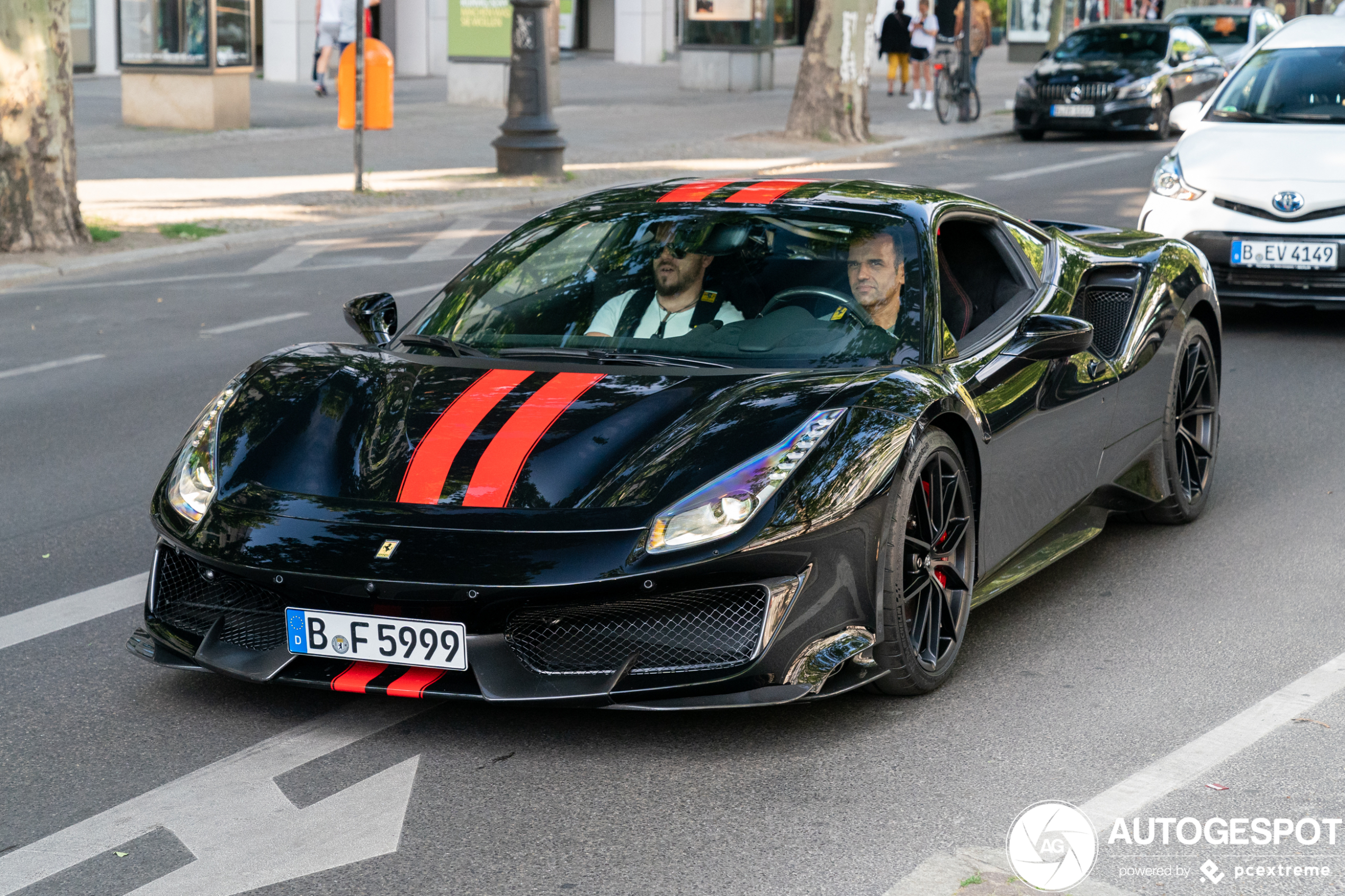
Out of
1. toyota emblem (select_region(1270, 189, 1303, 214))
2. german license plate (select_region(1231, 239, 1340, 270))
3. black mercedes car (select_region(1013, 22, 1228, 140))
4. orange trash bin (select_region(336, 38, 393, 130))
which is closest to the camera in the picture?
german license plate (select_region(1231, 239, 1340, 270))

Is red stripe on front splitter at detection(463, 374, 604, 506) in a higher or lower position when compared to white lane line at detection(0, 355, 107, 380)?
higher

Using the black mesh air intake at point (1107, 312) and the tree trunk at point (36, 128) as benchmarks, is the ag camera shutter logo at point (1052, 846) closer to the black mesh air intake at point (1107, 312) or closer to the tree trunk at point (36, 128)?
the black mesh air intake at point (1107, 312)

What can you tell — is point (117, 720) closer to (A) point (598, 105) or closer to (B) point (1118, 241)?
(B) point (1118, 241)

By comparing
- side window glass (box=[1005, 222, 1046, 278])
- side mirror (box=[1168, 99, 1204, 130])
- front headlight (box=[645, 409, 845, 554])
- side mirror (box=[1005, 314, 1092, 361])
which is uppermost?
side mirror (box=[1168, 99, 1204, 130])

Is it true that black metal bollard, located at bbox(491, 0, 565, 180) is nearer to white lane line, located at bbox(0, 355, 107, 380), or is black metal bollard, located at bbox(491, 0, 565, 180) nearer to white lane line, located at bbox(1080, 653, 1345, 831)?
white lane line, located at bbox(0, 355, 107, 380)

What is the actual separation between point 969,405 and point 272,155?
17.1 metres

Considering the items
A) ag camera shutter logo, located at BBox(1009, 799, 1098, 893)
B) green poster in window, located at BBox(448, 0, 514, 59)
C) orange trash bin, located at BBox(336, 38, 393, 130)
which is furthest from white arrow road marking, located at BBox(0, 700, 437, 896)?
green poster in window, located at BBox(448, 0, 514, 59)

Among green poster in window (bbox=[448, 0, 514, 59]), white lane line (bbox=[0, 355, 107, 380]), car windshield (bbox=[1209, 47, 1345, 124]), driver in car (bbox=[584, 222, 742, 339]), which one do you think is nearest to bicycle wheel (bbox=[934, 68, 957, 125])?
green poster in window (bbox=[448, 0, 514, 59])

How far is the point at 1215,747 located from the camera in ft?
14.0

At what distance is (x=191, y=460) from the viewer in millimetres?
4645

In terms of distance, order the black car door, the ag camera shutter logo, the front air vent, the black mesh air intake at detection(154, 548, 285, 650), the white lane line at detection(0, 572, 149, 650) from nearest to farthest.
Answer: the ag camera shutter logo
the black mesh air intake at detection(154, 548, 285, 650)
the black car door
the white lane line at detection(0, 572, 149, 650)
the front air vent

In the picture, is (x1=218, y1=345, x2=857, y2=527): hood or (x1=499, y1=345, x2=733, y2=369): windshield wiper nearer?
(x1=218, y1=345, x2=857, y2=527): hood

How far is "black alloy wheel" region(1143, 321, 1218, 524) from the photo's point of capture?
6.27 metres

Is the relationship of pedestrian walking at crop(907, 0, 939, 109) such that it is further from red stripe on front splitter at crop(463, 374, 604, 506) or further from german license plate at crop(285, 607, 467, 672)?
german license plate at crop(285, 607, 467, 672)
